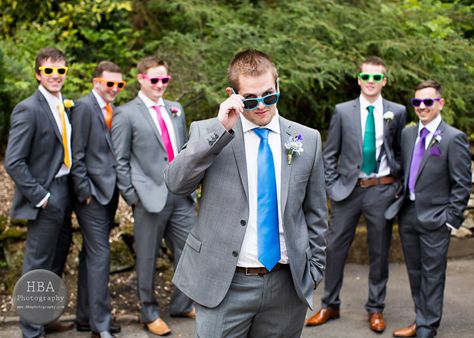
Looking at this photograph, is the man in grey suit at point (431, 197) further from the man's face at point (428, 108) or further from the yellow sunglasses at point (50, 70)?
the yellow sunglasses at point (50, 70)

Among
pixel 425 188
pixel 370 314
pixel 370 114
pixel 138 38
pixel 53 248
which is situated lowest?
pixel 370 314

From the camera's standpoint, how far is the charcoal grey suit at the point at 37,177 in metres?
5.79

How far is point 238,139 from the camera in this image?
386cm

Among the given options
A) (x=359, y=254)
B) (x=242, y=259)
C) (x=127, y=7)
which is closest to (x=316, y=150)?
(x=242, y=259)

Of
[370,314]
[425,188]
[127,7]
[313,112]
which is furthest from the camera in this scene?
[127,7]

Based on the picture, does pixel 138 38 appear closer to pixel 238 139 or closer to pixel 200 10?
pixel 200 10

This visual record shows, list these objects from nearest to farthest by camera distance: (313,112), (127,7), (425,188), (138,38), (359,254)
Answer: (425,188)
(359,254)
(313,112)
(127,7)
(138,38)

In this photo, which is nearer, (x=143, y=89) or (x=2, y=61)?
(x=143, y=89)

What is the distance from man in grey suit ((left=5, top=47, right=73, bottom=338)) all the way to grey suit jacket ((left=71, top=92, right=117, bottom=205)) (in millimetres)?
93

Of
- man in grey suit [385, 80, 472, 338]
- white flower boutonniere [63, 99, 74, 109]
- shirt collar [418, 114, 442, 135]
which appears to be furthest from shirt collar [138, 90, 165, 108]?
shirt collar [418, 114, 442, 135]

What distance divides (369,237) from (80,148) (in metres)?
2.92

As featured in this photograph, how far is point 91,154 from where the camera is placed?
6.31 m

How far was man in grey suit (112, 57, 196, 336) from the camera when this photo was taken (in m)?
6.38

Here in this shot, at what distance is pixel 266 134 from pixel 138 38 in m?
7.64
